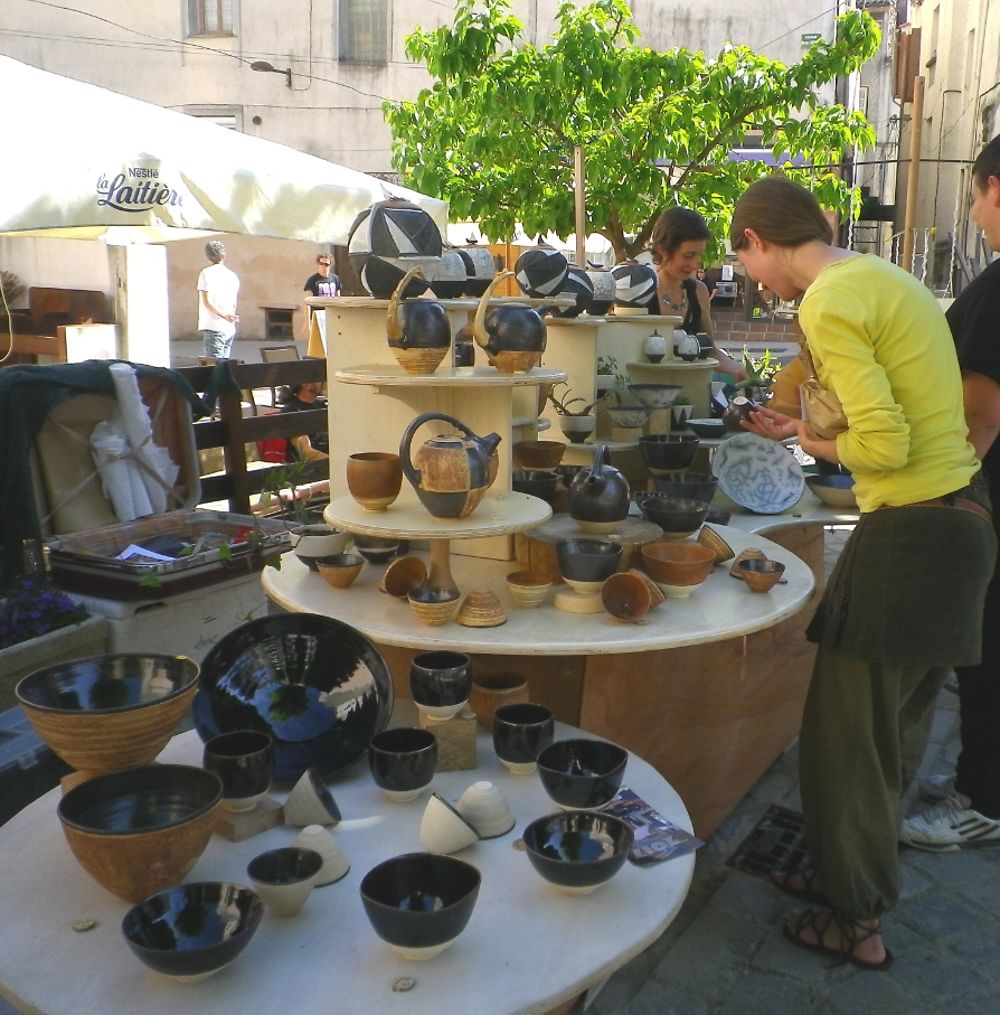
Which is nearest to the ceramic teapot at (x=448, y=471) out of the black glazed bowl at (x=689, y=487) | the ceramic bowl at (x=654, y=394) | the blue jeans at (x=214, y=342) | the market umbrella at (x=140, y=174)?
the black glazed bowl at (x=689, y=487)

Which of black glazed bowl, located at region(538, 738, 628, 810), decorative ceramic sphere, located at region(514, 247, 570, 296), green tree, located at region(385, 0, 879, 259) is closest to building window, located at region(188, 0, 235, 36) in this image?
green tree, located at region(385, 0, 879, 259)

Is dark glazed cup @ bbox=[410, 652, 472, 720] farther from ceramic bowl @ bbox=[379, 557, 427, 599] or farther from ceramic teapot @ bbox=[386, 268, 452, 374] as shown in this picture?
ceramic teapot @ bbox=[386, 268, 452, 374]

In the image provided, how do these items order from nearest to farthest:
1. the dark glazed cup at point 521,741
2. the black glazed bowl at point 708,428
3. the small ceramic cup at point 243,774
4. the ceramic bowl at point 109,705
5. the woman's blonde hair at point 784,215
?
the ceramic bowl at point 109,705
the small ceramic cup at point 243,774
the dark glazed cup at point 521,741
the woman's blonde hair at point 784,215
the black glazed bowl at point 708,428

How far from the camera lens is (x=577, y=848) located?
1.70 metres

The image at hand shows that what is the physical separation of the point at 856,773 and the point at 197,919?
1.59 meters

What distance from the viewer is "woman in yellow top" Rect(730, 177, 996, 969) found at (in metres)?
→ 2.17

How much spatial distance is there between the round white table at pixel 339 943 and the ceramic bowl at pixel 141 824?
97mm

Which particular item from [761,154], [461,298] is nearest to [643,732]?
[461,298]

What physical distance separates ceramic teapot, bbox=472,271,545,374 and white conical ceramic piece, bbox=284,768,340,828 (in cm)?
131

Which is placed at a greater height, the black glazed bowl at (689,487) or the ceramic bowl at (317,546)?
the black glazed bowl at (689,487)

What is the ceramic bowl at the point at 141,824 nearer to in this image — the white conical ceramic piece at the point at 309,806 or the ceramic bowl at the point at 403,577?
the white conical ceramic piece at the point at 309,806

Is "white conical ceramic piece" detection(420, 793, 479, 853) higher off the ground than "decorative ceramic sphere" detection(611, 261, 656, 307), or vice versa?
"decorative ceramic sphere" detection(611, 261, 656, 307)

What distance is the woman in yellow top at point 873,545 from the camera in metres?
2.17

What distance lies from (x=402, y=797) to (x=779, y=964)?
125 centimetres
